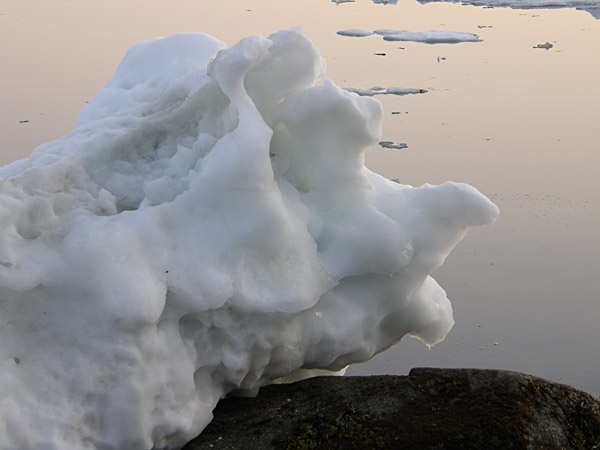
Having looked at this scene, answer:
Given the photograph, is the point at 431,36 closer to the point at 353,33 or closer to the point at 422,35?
the point at 422,35

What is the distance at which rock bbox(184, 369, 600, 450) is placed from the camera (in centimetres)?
305

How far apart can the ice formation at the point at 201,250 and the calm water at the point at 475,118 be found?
3.44 ft

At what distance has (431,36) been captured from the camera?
11891 mm

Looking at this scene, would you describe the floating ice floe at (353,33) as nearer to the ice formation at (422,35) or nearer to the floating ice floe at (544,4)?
the ice formation at (422,35)

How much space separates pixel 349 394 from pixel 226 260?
2.58 ft

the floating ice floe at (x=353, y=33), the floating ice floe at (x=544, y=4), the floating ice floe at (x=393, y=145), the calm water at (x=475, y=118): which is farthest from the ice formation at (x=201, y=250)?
the floating ice floe at (x=544, y=4)

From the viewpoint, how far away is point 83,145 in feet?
11.4

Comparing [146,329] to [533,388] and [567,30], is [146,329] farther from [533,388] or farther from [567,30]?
[567,30]

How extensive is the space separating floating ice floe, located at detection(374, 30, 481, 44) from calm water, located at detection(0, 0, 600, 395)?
0.27 metres

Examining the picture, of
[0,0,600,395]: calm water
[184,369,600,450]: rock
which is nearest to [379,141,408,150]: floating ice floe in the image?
[0,0,600,395]: calm water

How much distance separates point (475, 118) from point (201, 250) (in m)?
5.33

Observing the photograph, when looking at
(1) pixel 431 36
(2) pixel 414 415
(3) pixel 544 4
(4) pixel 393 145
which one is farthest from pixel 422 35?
(2) pixel 414 415

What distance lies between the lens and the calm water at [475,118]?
15.3ft

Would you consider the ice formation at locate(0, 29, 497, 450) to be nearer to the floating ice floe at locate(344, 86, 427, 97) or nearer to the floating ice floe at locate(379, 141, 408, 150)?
the floating ice floe at locate(379, 141, 408, 150)
